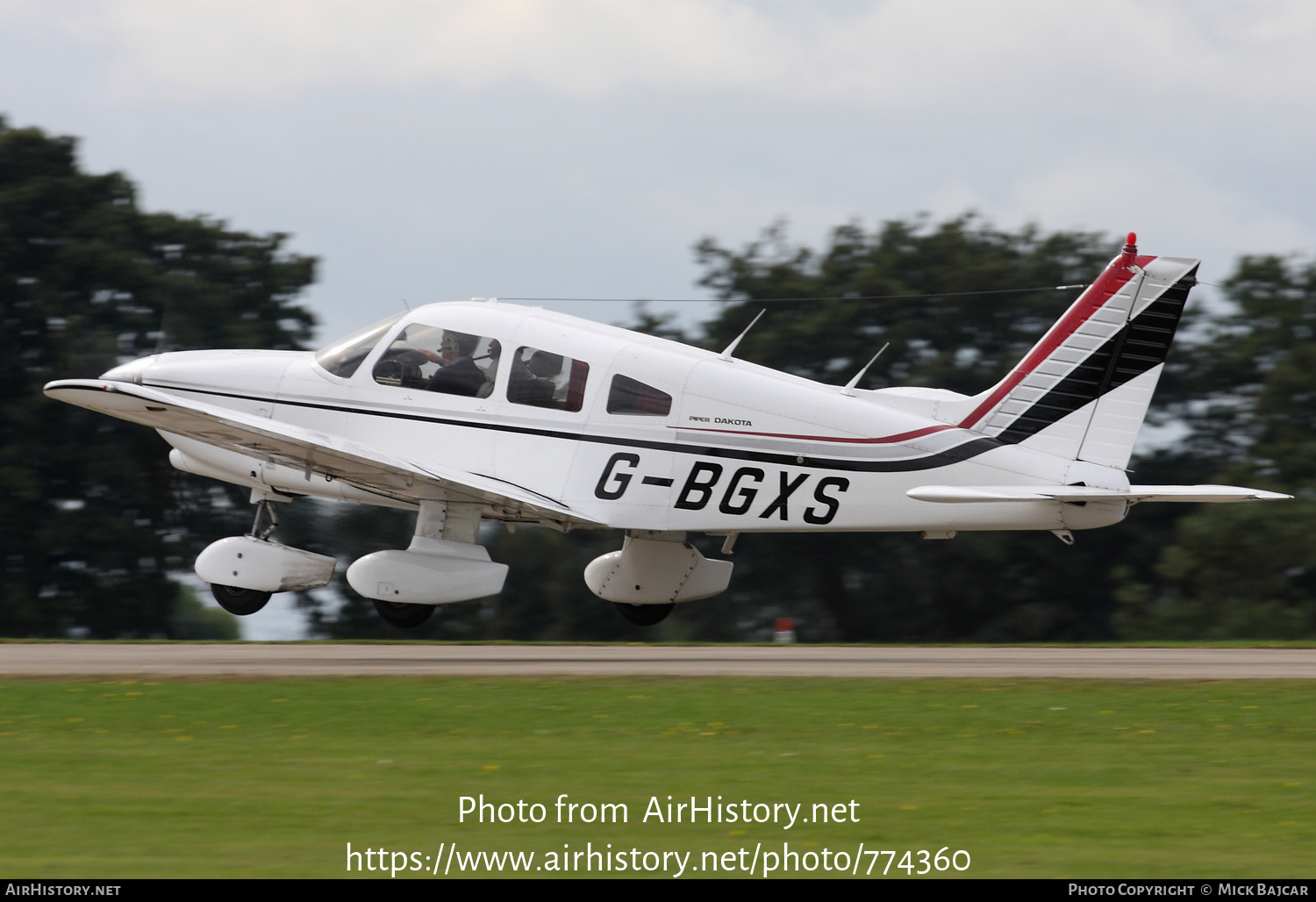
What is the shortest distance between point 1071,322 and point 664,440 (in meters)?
4.25

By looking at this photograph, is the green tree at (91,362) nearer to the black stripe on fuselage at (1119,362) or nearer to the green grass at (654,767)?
the green grass at (654,767)

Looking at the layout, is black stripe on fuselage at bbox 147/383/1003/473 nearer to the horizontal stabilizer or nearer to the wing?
the horizontal stabilizer

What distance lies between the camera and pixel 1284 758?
A: 910cm

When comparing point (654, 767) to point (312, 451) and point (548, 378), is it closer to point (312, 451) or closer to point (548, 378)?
point (312, 451)

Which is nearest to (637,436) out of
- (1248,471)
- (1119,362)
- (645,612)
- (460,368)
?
(460,368)

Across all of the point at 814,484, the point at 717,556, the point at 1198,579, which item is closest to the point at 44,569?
the point at 717,556

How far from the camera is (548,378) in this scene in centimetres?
1540

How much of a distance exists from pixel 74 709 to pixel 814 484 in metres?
7.13

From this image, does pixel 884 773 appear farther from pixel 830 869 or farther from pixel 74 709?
pixel 74 709

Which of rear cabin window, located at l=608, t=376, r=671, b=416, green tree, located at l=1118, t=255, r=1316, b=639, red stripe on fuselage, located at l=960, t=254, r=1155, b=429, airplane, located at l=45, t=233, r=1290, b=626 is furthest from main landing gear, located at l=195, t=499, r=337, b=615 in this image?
green tree, located at l=1118, t=255, r=1316, b=639

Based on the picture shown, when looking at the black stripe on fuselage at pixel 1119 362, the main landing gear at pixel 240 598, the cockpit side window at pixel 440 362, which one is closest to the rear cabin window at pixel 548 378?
the cockpit side window at pixel 440 362

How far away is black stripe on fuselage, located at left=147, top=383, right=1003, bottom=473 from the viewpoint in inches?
579

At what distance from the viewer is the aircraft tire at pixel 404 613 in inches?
608

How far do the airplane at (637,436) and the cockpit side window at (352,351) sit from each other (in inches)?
0.9
